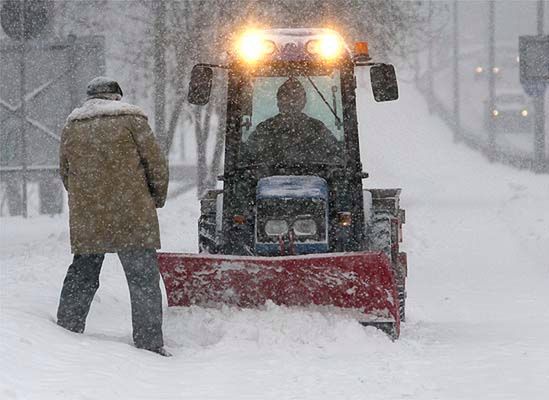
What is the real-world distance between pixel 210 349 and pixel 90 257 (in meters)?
1.00

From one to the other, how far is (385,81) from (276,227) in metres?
1.38

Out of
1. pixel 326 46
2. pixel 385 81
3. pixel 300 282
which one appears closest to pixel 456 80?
pixel 326 46

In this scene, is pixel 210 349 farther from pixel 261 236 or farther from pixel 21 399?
pixel 21 399

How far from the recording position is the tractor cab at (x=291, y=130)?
933 centimetres

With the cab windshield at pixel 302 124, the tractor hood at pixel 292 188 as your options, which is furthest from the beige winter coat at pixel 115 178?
the cab windshield at pixel 302 124

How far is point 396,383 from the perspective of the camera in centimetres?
693

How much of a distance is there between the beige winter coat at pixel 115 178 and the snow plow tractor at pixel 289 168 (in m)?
0.81

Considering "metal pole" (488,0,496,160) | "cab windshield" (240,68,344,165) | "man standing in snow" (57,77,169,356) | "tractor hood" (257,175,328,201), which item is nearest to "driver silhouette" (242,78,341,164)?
"cab windshield" (240,68,344,165)

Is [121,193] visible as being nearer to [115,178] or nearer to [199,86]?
[115,178]

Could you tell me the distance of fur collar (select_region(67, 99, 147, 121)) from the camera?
7.80 meters

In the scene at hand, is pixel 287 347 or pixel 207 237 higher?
pixel 207 237

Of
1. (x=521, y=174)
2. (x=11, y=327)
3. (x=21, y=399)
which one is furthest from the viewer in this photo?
(x=521, y=174)

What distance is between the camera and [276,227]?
8.95 meters

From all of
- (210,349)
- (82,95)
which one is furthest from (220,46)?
(210,349)
